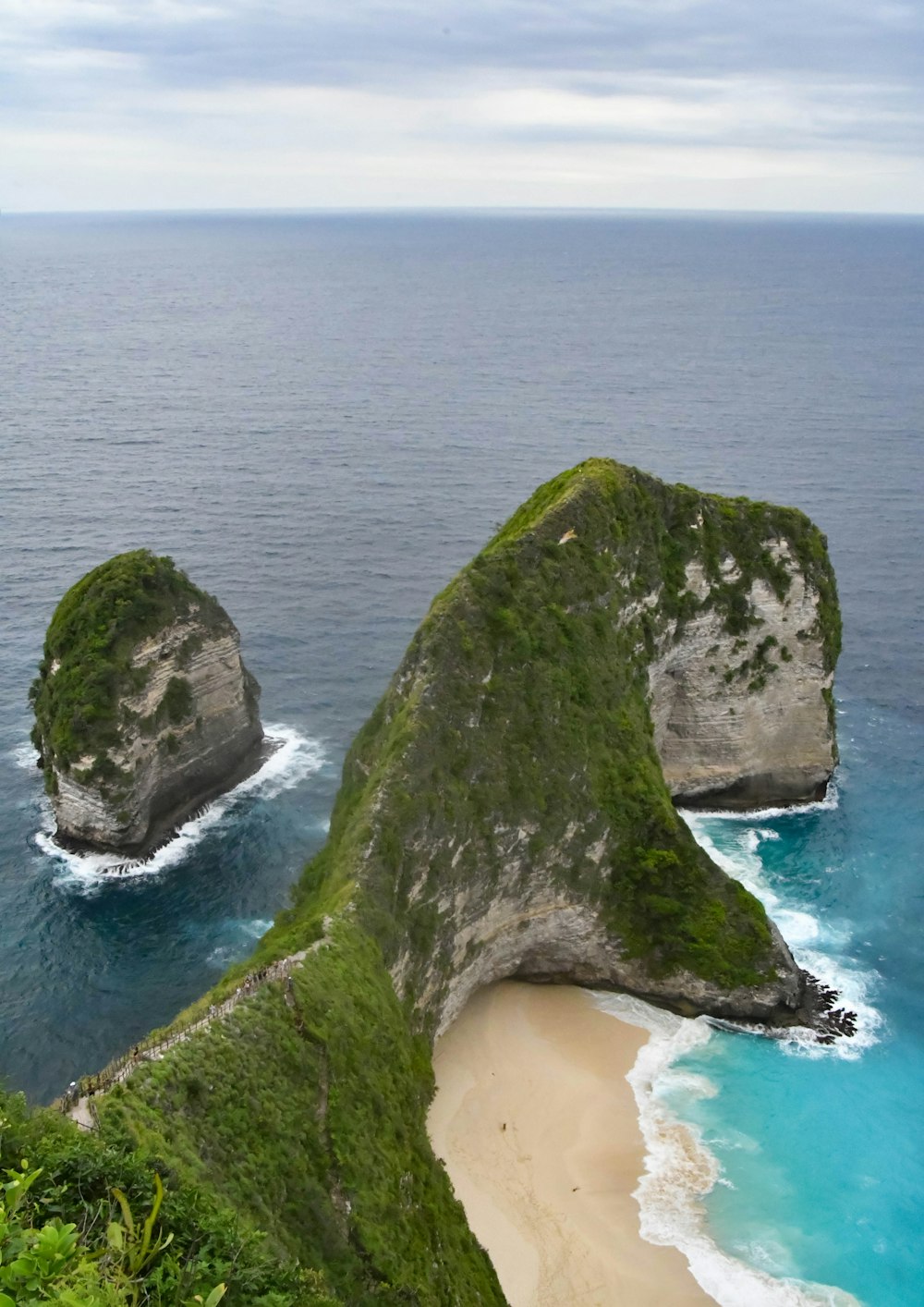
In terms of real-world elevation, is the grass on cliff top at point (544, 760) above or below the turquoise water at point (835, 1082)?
above

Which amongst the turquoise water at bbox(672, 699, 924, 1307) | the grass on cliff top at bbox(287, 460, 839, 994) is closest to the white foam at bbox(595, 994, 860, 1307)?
the turquoise water at bbox(672, 699, 924, 1307)

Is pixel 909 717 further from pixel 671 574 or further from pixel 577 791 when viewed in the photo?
pixel 577 791

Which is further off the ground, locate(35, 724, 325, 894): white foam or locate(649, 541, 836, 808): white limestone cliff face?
locate(649, 541, 836, 808): white limestone cliff face

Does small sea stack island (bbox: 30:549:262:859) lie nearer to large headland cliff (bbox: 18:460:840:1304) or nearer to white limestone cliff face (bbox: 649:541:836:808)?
large headland cliff (bbox: 18:460:840:1304)

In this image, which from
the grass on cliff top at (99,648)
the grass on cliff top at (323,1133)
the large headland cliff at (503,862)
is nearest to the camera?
the grass on cliff top at (323,1133)

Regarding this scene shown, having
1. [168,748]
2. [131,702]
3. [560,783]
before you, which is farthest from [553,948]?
[131,702]

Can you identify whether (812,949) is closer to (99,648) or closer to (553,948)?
(553,948)

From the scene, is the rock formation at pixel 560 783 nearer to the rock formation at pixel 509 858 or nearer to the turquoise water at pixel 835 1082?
the rock formation at pixel 509 858

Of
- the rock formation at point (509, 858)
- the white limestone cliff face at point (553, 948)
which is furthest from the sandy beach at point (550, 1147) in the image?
the rock formation at point (509, 858)
